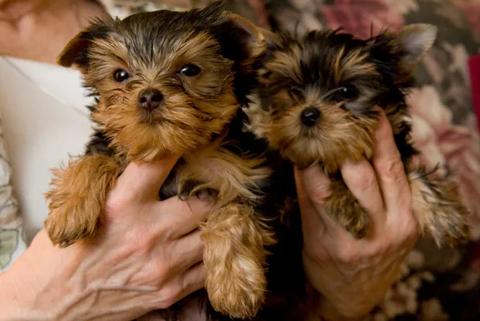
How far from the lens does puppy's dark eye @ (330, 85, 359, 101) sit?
1.66 m

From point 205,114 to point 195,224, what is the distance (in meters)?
0.27

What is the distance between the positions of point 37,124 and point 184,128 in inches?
24.9

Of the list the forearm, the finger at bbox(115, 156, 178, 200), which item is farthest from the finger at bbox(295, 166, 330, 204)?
the finger at bbox(115, 156, 178, 200)

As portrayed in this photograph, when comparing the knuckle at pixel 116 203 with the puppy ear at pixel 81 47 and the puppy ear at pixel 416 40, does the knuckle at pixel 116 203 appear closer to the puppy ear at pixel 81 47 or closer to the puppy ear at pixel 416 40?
the puppy ear at pixel 81 47

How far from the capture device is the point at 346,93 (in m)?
1.67

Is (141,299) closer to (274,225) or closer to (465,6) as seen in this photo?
(274,225)

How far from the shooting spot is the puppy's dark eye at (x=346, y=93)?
166 cm

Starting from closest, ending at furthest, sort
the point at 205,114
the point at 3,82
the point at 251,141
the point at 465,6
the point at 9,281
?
the point at 205,114
the point at 9,281
the point at 251,141
the point at 3,82
the point at 465,6

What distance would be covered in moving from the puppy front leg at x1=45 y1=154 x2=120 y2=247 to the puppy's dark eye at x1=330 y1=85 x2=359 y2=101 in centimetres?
57

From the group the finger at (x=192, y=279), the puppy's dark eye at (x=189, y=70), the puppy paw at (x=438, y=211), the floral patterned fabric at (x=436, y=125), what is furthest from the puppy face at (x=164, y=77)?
the floral patterned fabric at (x=436, y=125)

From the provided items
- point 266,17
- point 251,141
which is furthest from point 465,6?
point 251,141

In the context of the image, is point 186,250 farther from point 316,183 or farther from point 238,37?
point 238,37

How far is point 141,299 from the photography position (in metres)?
1.50

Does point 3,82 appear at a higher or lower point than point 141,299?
higher
